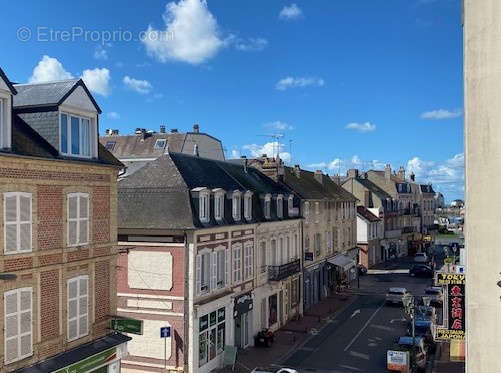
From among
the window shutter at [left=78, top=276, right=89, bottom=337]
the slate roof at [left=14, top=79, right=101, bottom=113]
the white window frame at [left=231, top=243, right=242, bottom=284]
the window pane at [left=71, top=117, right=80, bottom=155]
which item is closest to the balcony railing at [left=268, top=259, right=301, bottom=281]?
the white window frame at [left=231, top=243, right=242, bottom=284]

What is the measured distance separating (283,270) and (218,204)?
8.72 meters

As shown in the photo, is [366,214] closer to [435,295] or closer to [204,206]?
[435,295]

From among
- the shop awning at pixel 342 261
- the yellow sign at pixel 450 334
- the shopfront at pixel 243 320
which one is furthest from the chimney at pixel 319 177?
the yellow sign at pixel 450 334

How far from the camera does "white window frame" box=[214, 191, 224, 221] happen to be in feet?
78.8

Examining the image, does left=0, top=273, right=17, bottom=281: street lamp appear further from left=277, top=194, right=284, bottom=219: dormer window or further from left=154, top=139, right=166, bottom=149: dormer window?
left=154, top=139, right=166, bottom=149: dormer window

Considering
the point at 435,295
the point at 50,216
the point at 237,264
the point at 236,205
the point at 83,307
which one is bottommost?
the point at 435,295

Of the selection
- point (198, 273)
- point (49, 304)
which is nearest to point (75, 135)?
point (49, 304)

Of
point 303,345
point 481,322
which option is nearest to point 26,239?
point 481,322

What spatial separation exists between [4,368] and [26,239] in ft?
10.7

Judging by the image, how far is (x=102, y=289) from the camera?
56.5 ft

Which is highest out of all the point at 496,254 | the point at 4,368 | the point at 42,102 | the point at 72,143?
the point at 42,102

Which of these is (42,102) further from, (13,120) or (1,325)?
(1,325)

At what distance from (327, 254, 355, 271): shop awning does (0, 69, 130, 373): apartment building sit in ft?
87.9

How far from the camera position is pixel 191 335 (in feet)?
70.5
